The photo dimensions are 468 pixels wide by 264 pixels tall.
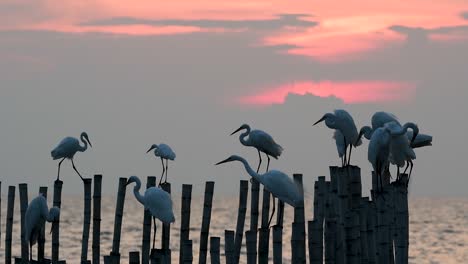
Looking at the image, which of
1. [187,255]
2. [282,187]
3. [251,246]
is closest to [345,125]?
[282,187]

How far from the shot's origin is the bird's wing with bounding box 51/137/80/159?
20.5m

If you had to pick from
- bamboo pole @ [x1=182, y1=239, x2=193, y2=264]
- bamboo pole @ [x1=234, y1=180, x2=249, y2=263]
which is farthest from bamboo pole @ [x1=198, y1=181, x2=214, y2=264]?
bamboo pole @ [x1=182, y1=239, x2=193, y2=264]

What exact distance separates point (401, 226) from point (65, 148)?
27.8 ft

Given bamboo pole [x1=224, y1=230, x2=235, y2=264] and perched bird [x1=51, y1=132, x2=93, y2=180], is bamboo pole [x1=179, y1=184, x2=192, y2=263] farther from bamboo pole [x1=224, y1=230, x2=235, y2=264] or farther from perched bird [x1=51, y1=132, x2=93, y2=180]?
perched bird [x1=51, y1=132, x2=93, y2=180]

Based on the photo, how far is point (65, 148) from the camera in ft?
67.6

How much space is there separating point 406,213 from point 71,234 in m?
46.3

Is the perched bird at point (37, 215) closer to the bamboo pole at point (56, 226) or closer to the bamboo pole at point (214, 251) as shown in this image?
the bamboo pole at point (56, 226)

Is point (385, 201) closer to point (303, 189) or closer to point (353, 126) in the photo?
point (303, 189)

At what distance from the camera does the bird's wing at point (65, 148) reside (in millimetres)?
20516

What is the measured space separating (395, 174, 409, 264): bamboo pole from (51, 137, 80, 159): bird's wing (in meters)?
8.22

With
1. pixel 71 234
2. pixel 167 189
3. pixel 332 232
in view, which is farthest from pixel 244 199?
pixel 71 234

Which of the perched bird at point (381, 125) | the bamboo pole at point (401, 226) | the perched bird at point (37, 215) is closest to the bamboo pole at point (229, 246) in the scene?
the bamboo pole at point (401, 226)

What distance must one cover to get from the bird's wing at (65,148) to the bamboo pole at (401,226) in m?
8.22

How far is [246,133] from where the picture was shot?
2022cm
